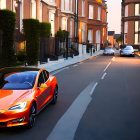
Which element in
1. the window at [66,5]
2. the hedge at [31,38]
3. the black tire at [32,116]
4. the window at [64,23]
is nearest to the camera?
the black tire at [32,116]

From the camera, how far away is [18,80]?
310 inches

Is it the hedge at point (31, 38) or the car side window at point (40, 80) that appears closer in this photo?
the car side window at point (40, 80)

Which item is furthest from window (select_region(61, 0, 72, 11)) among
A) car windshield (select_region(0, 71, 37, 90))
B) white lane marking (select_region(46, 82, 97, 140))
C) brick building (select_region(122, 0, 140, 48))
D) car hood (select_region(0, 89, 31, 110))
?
car hood (select_region(0, 89, 31, 110))

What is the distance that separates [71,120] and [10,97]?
1666 millimetres

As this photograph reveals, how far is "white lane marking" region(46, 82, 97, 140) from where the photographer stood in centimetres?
629

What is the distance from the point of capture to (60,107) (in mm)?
9102

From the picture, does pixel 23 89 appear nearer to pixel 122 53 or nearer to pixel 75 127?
pixel 75 127

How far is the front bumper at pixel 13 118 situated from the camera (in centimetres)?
622

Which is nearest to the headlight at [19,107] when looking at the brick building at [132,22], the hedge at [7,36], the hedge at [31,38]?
the hedge at [7,36]

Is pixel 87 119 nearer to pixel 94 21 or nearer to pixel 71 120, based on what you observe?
pixel 71 120

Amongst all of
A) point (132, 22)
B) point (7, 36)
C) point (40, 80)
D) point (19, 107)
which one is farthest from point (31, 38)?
point (132, 22)

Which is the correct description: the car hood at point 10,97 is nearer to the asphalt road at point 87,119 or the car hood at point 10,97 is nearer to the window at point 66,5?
the asphalt road at point 87,119

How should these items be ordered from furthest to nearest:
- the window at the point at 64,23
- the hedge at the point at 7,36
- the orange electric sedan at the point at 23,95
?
the window at the point at 64,23
the hedge at the point at 7,36
the orange electric sedan at the point at 23,95

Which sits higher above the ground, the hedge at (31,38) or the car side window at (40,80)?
the hedge at (31,38)
